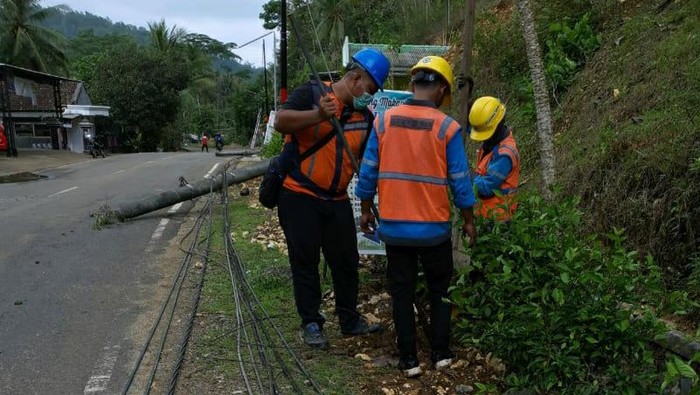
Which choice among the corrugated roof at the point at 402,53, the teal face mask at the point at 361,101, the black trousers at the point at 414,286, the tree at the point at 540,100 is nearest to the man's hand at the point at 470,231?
the black trousers at the point at 414,286

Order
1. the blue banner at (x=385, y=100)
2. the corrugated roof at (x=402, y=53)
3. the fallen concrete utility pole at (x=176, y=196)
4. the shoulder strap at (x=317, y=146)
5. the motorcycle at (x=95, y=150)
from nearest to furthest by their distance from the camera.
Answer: the shoulder strap at (x=317, y=146), the blue banner at (x=385, y=100), the fallen concrete utility pole at (x=176, y=196), the corrugated roof at (x=402, y=53), the motorcycle at (x=95, y=150)

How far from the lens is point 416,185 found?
3.19 m

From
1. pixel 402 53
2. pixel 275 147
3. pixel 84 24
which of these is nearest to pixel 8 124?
pixel 275 147

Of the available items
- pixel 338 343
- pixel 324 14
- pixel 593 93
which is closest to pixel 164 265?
pixel 338 343

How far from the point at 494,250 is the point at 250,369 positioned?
5.54ft

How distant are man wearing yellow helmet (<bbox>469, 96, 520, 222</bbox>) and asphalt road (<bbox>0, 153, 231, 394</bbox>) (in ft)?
8.47

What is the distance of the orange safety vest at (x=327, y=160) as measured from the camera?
366 cm

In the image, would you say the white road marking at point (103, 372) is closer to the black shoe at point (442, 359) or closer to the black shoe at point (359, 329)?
the black shoe at point (359, 329)

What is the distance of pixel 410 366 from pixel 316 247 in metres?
0.99

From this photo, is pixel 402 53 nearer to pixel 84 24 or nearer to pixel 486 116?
pixel 486 116

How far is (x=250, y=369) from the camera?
11.8 ft

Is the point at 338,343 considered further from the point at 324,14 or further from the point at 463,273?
the point at 324,14

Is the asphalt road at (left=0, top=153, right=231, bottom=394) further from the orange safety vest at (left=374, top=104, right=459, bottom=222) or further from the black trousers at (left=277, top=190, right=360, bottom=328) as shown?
the orange safety vest at (left=374, top=104, right=459, bottom=222)

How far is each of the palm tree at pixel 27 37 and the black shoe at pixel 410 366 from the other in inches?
1522
